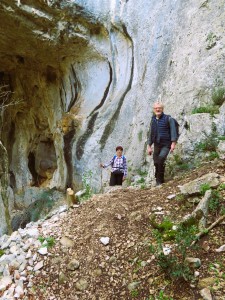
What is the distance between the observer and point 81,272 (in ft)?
14.3

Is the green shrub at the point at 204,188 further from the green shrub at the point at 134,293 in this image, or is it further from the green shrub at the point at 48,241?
the green shrub at the point at 48,241

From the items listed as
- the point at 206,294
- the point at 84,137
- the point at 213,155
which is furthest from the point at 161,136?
the point at 84,137

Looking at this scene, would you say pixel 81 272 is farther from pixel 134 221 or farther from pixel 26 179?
pixel 26 179

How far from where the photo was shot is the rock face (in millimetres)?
8344

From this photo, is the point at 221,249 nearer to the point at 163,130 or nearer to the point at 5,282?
the point at 5,282

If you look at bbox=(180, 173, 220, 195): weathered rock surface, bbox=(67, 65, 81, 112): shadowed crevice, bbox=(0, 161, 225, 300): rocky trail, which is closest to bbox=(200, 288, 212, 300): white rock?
bbox=(0, 161, 225, 300): rocky trail

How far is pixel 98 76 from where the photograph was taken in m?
13.2

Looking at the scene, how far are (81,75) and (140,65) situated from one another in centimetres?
326

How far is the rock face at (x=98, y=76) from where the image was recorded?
8.34 metres

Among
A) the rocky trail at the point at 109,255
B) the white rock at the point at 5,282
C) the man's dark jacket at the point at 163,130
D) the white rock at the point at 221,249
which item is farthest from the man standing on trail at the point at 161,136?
the white rock at the point at 5,282

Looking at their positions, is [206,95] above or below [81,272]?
above

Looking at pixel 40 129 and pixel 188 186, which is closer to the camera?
pixel 188 186

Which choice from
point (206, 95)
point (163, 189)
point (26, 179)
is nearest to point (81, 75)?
point (26, 179)

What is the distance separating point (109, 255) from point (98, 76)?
9.62m
